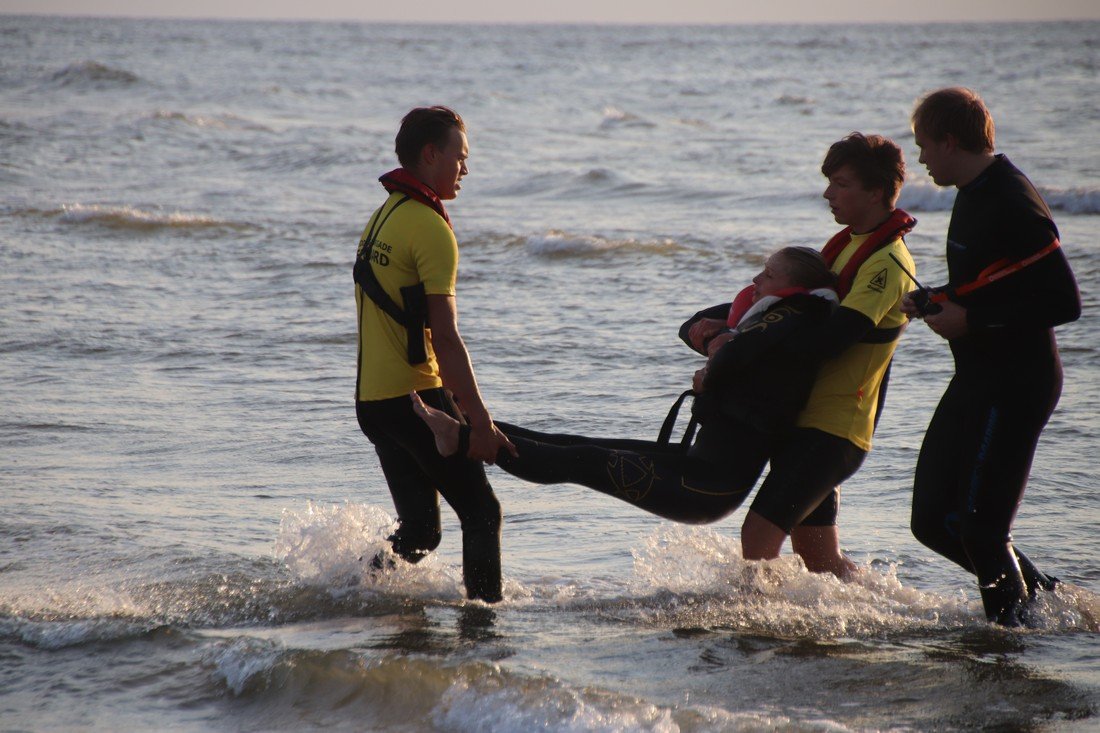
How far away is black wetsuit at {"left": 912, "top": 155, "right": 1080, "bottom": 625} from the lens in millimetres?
3793

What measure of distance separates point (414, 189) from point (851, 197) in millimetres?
1503

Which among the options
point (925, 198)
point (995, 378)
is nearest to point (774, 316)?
point (995, 378)

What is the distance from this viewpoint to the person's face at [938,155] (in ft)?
12.8

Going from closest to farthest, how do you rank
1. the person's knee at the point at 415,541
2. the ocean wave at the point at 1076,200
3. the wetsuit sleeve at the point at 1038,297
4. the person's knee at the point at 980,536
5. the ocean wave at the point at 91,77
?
the wetsuit sleeve at the point at 1038,297 < the person's knee at the point at 980,536 < the person's knee at the point at 415,541 < the ocean wave at the point at 1076,200 < the ocean wave at the point at 91,77

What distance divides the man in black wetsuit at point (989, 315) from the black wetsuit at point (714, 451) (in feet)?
1.60

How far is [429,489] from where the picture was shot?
4336 mm

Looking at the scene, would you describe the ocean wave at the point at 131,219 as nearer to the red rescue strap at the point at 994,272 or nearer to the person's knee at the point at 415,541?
the person's knee at the point at 415,541

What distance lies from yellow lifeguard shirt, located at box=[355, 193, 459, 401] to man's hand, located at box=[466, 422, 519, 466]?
27 centimetres

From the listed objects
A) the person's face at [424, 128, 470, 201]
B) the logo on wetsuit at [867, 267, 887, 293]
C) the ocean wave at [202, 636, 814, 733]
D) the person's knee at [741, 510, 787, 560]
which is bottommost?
the ocean wave at [202, 636, 814, 733]

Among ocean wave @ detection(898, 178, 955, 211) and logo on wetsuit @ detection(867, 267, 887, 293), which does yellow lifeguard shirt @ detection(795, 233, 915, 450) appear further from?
ocean wave @ detection(898, 178, 955, 211)

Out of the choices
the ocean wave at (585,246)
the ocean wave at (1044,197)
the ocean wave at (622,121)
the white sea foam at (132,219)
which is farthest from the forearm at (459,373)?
the ocean wave at (622,121)

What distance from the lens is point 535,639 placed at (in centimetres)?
438

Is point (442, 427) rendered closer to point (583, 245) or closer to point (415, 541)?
point (415, 541)

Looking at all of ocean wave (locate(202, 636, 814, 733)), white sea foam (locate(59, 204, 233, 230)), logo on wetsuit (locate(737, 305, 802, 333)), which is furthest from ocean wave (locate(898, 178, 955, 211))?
ocean wave (locate(202, 636, 814, 733))
